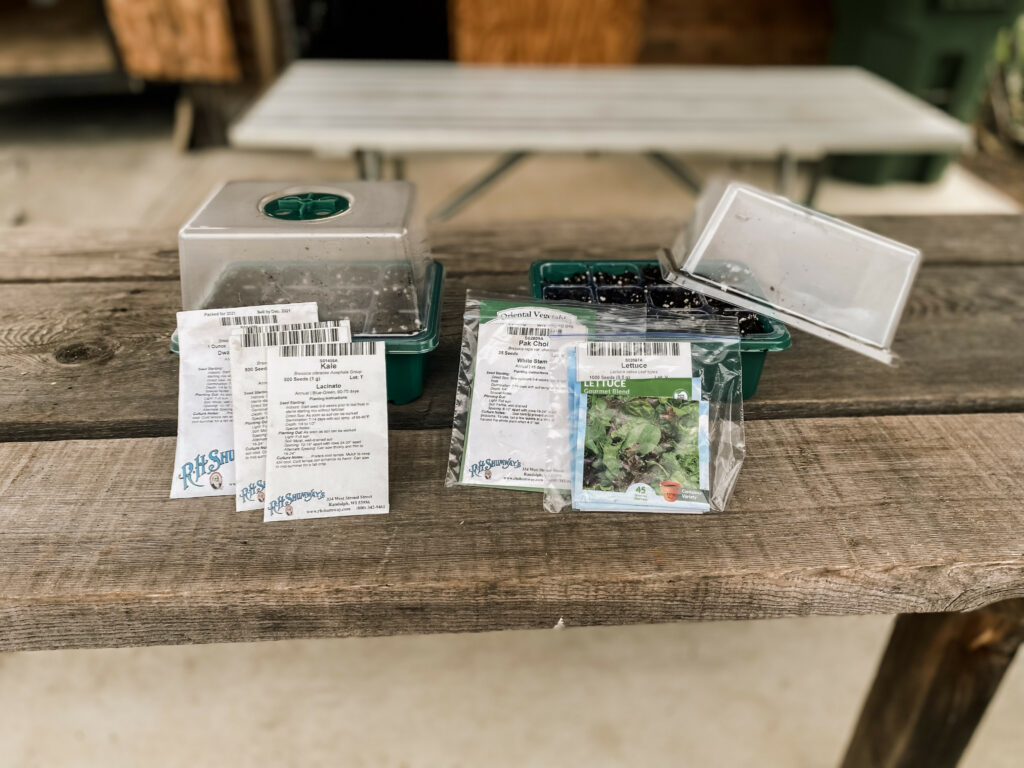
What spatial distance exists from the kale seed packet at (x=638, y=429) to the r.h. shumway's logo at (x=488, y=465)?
2.5 inches

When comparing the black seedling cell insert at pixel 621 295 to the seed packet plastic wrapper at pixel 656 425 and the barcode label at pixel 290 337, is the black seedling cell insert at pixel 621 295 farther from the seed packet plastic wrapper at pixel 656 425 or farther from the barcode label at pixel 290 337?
the barcode label at pixel 290 337

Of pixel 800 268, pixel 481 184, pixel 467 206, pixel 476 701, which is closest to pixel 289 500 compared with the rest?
pixel 800 268

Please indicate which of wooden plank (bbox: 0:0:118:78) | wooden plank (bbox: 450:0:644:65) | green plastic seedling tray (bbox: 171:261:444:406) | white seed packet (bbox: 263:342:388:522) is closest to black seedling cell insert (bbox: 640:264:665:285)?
green plastic seedling tray (bbox: 171:261:444:406)

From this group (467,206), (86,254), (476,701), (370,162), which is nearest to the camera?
(86,254)

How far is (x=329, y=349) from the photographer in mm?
807

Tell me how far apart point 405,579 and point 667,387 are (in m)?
0.34

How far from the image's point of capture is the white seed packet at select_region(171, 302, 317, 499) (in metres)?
0.81

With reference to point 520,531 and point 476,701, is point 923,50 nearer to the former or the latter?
point 476,701

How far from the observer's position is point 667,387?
82 centimetres

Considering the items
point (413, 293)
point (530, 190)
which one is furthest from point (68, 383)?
point (530, 190)

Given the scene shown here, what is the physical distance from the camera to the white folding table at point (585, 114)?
79.8 inches

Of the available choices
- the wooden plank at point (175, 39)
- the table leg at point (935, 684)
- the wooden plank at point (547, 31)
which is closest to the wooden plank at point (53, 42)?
the wooden plank at point (175, 39)

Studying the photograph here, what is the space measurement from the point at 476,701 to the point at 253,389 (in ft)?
2.81

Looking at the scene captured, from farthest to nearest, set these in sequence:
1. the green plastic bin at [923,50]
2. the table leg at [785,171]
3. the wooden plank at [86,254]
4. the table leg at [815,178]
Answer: the green plastic bin at [923,50] → the table leg at [815,178] → the table leg at [785,171] → the wooden plank at [86,254]
